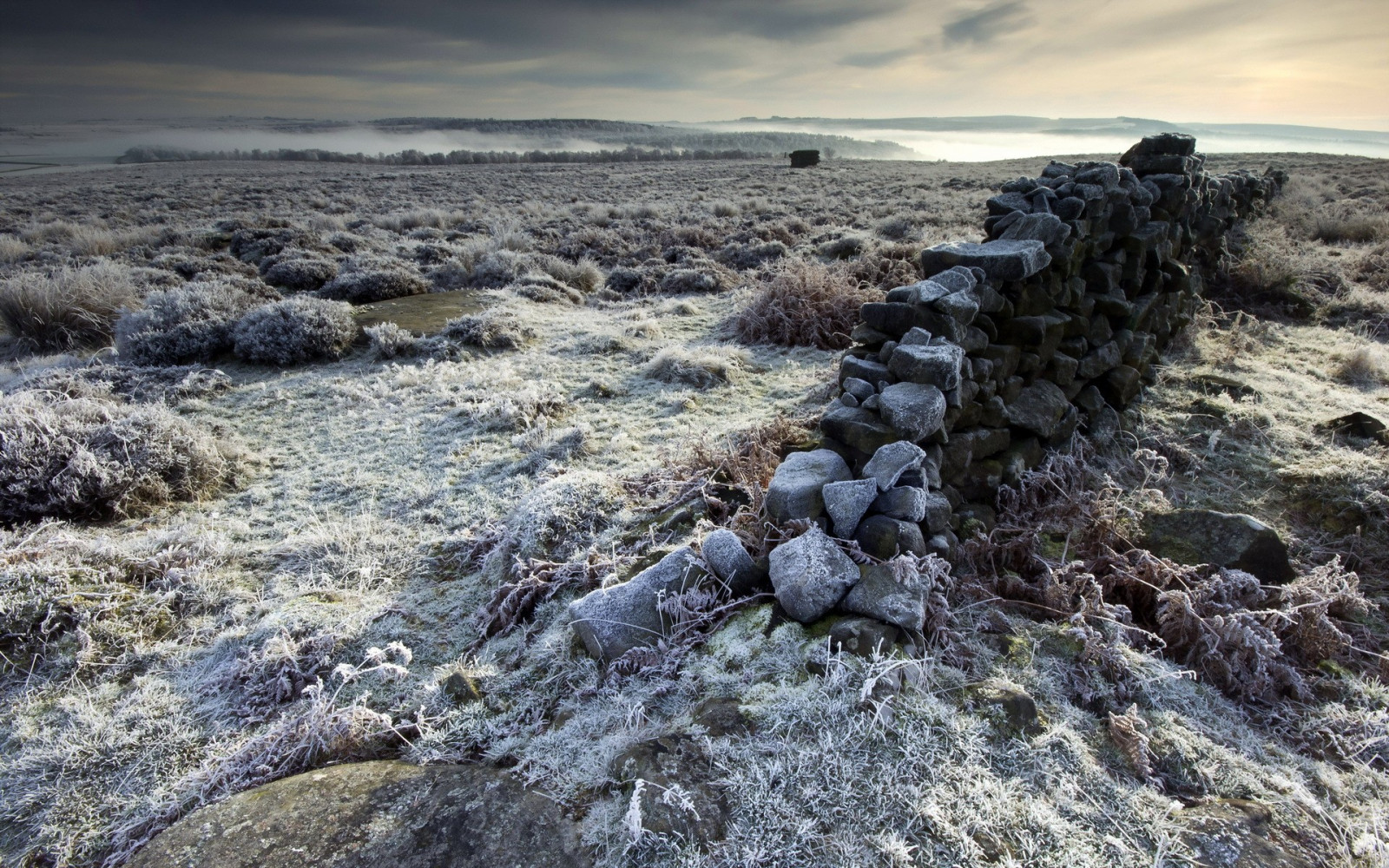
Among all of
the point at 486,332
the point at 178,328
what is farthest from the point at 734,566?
the point at 178,328

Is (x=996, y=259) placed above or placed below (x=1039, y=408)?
above

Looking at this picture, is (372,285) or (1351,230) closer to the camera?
(372,285)

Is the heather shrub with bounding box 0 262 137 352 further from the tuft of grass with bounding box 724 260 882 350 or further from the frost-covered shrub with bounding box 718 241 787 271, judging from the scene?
the frost-covered shrub with bounding box 718 241 787 271

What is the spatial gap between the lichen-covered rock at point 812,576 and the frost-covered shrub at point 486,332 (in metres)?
5.86

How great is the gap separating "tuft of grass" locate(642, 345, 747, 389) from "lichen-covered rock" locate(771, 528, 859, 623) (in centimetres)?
370

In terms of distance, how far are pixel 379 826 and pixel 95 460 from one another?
12.9 feet

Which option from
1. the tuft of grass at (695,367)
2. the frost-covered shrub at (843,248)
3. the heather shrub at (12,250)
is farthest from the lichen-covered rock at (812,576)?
the heather shrub at (12,250)

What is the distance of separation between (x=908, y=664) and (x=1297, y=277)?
8744 millimetres

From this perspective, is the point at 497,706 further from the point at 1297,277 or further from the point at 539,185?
the point at 539,185

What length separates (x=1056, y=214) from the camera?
410 centimetres

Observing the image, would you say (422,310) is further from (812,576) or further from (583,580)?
(812,576)

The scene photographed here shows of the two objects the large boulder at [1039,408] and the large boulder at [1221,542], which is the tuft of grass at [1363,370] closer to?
the large boulder at [1039,408]

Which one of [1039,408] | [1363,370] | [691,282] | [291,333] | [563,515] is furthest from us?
[691,282]

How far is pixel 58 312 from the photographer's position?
791cm
